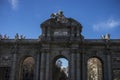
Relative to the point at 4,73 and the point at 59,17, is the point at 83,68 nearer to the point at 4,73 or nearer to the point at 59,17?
the point at 59,17

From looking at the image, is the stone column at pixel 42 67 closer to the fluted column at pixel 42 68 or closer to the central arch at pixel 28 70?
the fluted column at pixel 42 68

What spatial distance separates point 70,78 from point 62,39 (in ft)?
22.7

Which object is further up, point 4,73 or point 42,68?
point 42,68

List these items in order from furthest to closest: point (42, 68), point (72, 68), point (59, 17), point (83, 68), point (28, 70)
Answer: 1. point (28, 70)
2. point (59, 17)
3. point (83, 68)
4. point (42, 68)
5. point (72, 68)

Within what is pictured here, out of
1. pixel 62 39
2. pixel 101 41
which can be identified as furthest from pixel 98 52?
pixel 62 39

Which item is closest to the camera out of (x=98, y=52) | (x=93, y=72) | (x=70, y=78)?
(x=70, y=78)

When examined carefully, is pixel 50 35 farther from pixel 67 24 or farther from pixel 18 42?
pixel 18 42

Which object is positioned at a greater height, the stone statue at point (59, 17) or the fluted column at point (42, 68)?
the stone statue at point (59, 17)

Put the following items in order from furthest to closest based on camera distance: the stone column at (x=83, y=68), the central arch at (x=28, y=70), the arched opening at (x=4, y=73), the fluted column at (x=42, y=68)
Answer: the central arch at (x=28, y=70)
the arched opening at (x=4, y=73)
the stone column at (x=83, y=68)
the fluted column at (x=42, y=68)

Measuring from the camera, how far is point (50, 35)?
128 ft

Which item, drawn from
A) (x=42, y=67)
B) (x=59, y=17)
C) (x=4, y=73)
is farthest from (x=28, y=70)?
(x=59, y=17)

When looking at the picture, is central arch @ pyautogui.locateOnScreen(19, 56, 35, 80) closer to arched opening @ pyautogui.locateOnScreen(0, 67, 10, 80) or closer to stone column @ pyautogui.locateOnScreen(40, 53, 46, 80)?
arched opening @ pyautogui.locateOnScreen(0, 67, 10, 80)

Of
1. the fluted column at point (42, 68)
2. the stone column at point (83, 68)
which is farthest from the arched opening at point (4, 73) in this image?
the stone column at point (83, 68)

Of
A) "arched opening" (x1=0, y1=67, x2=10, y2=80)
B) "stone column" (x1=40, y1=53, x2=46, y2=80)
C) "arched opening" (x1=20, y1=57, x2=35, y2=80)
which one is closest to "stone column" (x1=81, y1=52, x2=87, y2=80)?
"stone column" (x1=40, y1=53, x2=46, y2=80)
